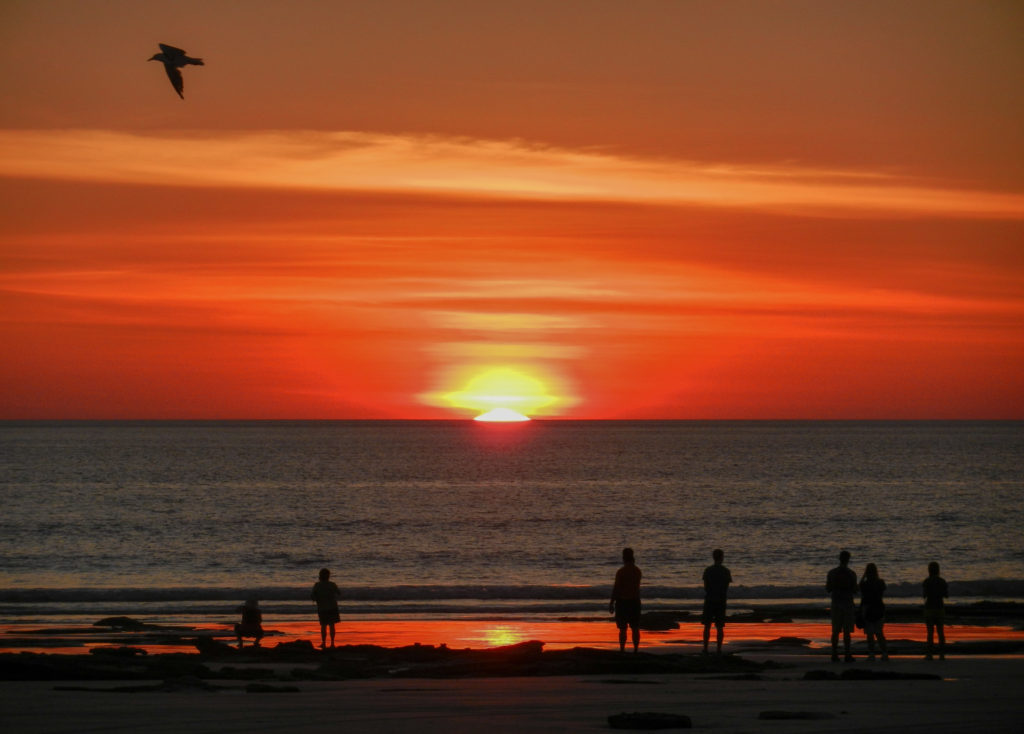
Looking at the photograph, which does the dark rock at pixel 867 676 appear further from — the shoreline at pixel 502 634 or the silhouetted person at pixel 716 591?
the shoreline at pixel 502 634

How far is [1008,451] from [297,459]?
112m

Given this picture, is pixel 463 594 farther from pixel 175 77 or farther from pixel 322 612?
pixel 175 77

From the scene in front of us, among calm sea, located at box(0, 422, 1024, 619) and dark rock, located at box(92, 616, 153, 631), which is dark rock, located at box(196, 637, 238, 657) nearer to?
dark rock, located at box(92, 616, 153, 631)

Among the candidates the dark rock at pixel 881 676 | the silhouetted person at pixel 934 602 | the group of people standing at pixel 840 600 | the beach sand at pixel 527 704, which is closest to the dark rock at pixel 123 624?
the beach sand at pixel 527 704

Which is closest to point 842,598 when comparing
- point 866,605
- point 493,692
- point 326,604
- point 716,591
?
point 866,605

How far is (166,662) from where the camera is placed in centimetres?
1914

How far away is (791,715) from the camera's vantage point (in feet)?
44.7

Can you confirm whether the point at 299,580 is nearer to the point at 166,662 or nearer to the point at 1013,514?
the point at 166,662

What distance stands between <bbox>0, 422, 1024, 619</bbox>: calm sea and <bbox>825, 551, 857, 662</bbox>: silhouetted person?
517 inches

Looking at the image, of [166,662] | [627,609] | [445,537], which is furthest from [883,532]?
[166,662]

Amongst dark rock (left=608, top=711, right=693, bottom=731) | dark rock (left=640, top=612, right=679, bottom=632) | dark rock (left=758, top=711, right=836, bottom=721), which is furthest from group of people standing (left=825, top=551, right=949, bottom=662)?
dark rock (left=608, top=711, right=693, bottom=731)

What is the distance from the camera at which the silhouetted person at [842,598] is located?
19859mm

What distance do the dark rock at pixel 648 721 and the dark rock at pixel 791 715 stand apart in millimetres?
1059

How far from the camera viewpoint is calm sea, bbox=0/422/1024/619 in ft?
129
